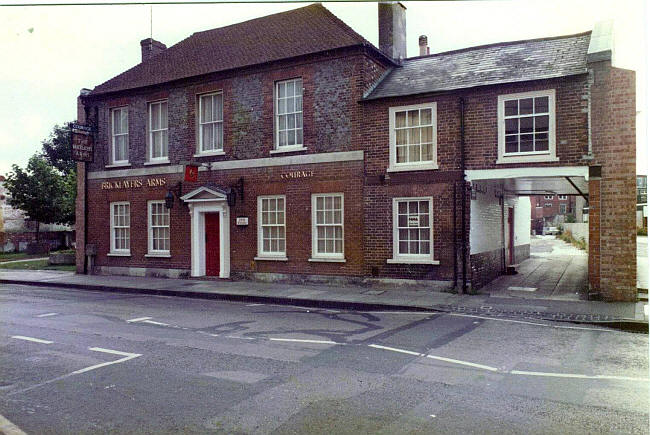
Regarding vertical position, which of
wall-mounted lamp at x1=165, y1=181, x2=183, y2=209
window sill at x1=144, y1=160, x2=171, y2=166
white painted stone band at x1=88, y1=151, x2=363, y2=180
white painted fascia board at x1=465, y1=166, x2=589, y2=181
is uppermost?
window sill at x1=144, y1=160, x2=171, y2=166

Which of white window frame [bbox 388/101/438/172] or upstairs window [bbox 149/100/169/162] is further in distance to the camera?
upstairs window [bbox 149/100/169/162]

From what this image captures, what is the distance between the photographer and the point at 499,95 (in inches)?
516

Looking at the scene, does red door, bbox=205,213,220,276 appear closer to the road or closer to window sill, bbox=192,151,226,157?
window sill, bbox=192,151,226,157

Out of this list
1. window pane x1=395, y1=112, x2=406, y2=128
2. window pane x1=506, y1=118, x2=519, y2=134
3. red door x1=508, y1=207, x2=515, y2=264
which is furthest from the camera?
red door x1=508, y1=207, x2=515, y2=264

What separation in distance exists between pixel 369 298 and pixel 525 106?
6.09m

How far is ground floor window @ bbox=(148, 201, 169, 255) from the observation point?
1820 centimetres

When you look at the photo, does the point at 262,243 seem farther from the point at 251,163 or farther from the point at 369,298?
the point at 369,298

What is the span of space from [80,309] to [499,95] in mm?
11251

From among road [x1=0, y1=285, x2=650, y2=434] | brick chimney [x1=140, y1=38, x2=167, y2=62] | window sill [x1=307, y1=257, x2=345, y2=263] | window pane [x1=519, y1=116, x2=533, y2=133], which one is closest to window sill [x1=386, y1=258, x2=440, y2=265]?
window sill [x1=307, y1=257, x2=345, y2=263]

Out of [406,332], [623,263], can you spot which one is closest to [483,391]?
[406,332]

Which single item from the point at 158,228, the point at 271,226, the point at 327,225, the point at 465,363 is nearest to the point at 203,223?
the point at 158,228

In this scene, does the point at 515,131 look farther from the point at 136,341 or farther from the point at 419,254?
the point at 136,341

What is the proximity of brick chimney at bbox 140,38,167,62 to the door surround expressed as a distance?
6.95m

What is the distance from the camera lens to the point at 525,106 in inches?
508
